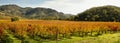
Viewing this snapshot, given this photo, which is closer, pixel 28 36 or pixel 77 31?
pixel 28 36

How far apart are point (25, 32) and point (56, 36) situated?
20.4 feet

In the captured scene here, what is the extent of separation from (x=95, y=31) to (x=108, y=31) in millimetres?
6433

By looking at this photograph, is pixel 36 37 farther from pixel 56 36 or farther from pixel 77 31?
pixel 77 31

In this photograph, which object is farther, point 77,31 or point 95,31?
point 95,31

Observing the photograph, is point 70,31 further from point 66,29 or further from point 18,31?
point 18,31

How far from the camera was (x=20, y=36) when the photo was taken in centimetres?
5059

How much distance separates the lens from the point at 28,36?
2088 inches

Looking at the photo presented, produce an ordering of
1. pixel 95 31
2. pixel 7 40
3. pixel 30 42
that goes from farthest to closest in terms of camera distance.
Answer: pixel 95 31 → pixel 30 42 → pixel 7 40

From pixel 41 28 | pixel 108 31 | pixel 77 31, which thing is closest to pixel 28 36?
pixel 41 28

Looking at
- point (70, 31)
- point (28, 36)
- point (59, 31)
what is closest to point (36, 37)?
point (28, 36)

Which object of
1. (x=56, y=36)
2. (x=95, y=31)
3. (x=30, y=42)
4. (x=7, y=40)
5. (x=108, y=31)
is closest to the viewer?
(x=7, y=40)

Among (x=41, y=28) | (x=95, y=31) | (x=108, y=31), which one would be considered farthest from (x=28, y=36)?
(x=108, y=31)

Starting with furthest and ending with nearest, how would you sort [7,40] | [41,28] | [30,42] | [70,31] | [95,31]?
1. [95,31]
2. [70,31]
3. [41,28]
4. [30,42]
5. [7,40]

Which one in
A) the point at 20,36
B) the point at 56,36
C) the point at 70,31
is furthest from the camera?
the point at 70,31
